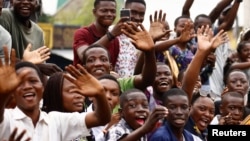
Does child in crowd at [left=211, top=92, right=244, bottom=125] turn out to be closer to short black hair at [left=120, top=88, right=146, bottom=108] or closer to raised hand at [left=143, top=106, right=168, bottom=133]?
short black hair at [left=120, top=88, right=146, bottom=108]

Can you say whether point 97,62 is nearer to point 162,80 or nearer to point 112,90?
point 112,90

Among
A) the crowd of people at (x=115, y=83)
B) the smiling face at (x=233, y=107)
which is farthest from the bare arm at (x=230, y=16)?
the smiling face at (x=233, y=107)

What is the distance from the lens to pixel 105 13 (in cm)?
899

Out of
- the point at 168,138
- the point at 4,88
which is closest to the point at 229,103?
the point at 168,138

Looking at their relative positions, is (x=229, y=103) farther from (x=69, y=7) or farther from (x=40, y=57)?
(x=69, y=7)

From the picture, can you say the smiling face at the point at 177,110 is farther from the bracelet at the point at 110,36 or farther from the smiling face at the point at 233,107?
the smiling face at the point at 233,107

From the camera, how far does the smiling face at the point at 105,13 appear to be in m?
8.99

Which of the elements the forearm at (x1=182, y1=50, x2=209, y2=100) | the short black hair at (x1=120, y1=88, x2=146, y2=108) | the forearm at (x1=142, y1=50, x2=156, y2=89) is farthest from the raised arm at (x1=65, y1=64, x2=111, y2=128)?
the forearm at (x1=182, y1=50, x2=209, y2=100)

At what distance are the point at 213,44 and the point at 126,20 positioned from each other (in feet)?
3.03

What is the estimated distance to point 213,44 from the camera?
26.8 feet

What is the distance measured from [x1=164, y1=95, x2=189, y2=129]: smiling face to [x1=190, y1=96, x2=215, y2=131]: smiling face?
2.98 ft

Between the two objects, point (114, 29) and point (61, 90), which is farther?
point (114, 29)

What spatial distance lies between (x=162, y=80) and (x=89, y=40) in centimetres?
96

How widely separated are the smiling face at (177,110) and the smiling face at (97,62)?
0.75m
